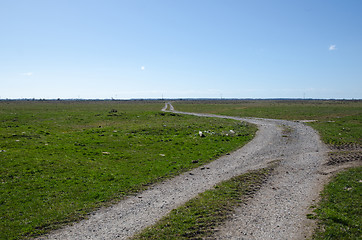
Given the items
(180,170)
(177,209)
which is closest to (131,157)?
(180,170)

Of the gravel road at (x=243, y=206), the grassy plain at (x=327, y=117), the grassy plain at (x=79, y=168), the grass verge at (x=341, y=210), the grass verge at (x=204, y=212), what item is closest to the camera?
the grass verge at (x=341, y=210)

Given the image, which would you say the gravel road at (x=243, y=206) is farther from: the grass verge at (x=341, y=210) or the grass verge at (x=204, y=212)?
the grass verge at (x=341, y=210)

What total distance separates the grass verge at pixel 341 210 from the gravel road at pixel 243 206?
578mm

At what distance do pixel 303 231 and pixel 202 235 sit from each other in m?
4.26

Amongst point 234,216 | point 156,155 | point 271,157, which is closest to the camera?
point 234,216

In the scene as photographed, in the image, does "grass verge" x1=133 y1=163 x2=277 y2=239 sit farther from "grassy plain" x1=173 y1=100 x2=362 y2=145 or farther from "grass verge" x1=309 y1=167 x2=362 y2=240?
"grassy plain" x1=173 y1=100 x2=362 y2=145

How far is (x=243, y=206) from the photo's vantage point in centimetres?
1195

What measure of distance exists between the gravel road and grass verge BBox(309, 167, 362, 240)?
58cm

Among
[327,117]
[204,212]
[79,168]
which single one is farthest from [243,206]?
[327,117]

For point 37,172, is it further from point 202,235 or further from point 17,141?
point 202,235

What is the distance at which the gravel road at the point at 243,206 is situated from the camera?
988cm

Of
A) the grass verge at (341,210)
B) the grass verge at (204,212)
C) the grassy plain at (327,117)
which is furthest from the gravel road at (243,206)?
the grassy plain at (327,117)

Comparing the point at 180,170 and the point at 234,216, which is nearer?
the point at 234,216

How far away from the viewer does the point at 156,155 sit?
2294 centimetres
